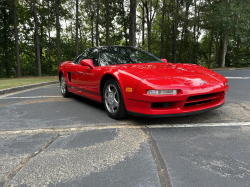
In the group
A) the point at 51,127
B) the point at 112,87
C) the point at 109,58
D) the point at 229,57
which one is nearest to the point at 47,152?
the point at 51,127

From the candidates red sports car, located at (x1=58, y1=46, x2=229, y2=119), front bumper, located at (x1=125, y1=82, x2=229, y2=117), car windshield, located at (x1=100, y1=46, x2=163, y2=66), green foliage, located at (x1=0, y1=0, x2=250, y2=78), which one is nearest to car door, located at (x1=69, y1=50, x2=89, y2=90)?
red sports car, located at (x1=58, y1=46, x2=229, y2=119)

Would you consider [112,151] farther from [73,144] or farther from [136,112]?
[136,112]

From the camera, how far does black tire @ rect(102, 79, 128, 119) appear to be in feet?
11.1

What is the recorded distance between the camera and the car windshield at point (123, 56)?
421cm

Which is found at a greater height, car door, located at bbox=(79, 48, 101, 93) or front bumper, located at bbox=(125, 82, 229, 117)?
car door, located at bbox=(79, 48, 101, 93)

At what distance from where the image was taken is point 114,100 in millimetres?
3594

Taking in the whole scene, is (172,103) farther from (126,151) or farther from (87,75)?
(87,75)

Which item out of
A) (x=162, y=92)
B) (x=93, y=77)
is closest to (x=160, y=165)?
(x=162, y=92)

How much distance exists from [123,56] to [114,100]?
47.4 inches

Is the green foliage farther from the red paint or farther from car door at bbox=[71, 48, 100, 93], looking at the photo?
the red paint

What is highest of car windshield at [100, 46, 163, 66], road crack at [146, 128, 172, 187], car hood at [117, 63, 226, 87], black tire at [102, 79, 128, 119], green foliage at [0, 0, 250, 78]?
green foliage at [0, 0, 250, 78]

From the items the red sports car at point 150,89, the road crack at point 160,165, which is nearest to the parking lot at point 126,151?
the road crack at point 160,165

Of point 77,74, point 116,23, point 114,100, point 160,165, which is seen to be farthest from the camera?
point 116,23

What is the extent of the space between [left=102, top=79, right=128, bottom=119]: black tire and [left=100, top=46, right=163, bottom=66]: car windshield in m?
0.63
